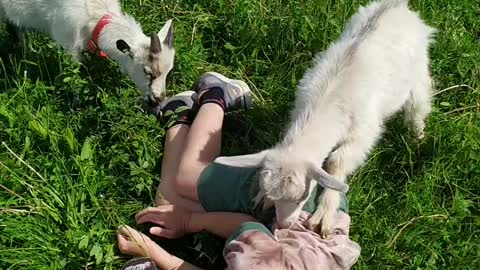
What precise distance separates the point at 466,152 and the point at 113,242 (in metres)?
2.14

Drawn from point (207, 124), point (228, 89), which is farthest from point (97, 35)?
point (207, 124)

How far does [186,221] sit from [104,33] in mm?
1533

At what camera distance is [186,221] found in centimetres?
384

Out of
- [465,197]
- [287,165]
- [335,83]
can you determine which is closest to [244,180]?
[287,165]

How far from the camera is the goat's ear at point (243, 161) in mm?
3336

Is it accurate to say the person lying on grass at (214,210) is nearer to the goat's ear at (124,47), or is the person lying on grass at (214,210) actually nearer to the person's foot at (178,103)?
the person's foot at (178,103)

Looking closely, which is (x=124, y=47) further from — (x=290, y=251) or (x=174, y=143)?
(x=290, y=251)

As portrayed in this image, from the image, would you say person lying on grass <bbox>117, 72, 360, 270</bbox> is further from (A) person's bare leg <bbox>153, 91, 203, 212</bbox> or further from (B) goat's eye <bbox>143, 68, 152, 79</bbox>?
(B) goat's eye <bbox>143, 68, 152, 79</bbox>

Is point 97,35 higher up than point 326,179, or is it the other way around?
point 326,179

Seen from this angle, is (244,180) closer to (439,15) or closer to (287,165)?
(287,165)

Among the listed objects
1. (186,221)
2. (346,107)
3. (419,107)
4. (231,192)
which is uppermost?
(346,107)

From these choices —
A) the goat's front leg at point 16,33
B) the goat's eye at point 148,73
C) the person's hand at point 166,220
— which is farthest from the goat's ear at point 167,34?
the person's hand at point 166,220

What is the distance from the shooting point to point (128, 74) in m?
4.72

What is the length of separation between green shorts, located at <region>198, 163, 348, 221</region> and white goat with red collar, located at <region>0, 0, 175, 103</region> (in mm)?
993
